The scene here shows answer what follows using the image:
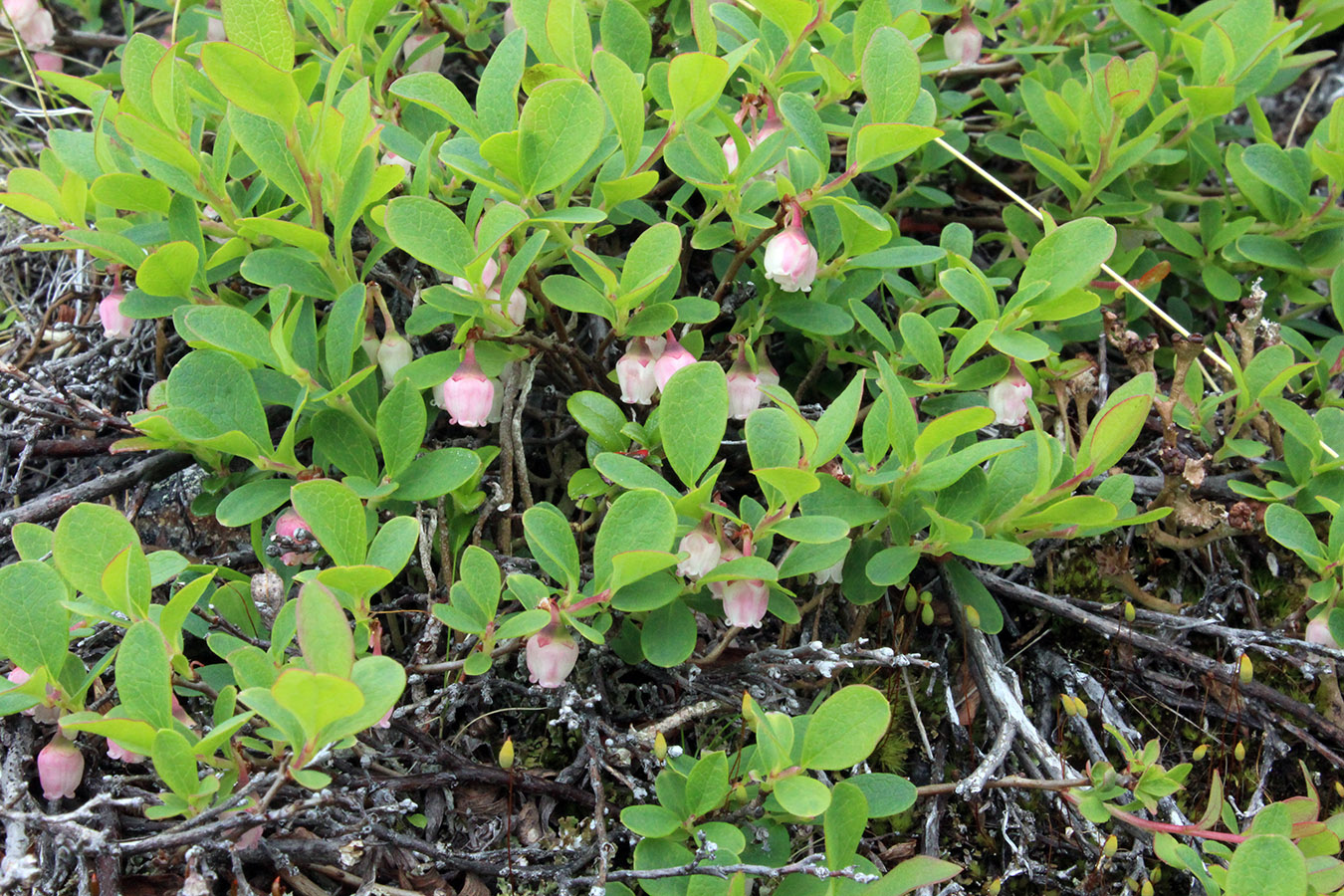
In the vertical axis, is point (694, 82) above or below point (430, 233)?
above

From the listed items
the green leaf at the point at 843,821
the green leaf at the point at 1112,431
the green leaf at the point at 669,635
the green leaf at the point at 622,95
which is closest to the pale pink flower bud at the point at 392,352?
the green leaf at the point at 622,95

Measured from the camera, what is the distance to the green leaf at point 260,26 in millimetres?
1348

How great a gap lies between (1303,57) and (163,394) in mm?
2426

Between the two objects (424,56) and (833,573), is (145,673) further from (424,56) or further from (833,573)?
(424,56)

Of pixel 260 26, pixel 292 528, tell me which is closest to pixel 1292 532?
pixel 292 528

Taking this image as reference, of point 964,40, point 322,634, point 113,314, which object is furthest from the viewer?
point 964,40

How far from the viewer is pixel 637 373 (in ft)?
5.27

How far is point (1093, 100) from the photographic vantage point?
6.06ft

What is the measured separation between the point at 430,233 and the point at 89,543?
22.8 inches

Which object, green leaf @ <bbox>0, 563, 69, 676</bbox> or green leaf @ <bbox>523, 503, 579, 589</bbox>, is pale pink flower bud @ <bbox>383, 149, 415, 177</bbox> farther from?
green leaf @ <bbox>0, 563, 69, 676</bbox>

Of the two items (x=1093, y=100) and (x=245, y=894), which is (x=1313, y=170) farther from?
(x=245, y=894)

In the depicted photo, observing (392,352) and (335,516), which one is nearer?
(335,516)

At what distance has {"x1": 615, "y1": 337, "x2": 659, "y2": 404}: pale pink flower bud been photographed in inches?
63.2

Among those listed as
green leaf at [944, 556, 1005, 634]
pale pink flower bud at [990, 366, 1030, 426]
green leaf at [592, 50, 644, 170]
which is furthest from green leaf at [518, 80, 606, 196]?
green leaf at [944, 556, 1005, 634]
